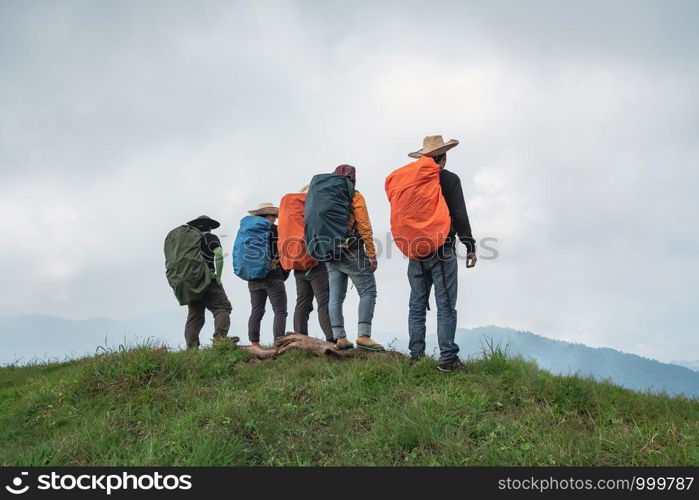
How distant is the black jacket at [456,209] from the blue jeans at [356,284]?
1534 millimetres

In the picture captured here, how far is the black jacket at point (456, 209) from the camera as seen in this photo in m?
8.07

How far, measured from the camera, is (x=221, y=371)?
9148 millimetres

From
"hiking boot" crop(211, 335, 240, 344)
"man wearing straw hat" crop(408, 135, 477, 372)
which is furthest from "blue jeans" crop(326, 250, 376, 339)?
"hiking boot" crop(211, 335, 240, 344)

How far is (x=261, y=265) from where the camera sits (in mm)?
11141

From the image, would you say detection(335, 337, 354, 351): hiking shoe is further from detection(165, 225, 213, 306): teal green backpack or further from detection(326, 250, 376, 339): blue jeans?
detection(165, 225, 213, 306): teal green backpack

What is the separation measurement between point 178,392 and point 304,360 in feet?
6.85

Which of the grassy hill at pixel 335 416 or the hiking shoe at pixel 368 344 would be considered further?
the hiking shoe at pixel 368 344

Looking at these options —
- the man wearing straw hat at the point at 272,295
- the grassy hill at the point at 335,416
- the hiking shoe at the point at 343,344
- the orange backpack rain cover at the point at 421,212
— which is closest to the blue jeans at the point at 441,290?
the orange backpack rain cover at the point at 421,212

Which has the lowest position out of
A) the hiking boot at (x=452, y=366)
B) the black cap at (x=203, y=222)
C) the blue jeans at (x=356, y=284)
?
the hiking boot at (x=452, y=366)

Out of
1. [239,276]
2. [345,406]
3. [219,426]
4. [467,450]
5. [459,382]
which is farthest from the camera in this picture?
[239,276]

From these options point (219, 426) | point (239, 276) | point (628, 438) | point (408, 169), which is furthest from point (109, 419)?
point (628, 438)

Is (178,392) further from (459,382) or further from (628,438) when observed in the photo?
(628,438)

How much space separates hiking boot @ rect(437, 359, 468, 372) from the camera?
8.17 m

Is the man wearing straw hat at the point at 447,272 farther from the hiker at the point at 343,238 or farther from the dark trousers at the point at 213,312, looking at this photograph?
the dark trousers at the point at 213,312
